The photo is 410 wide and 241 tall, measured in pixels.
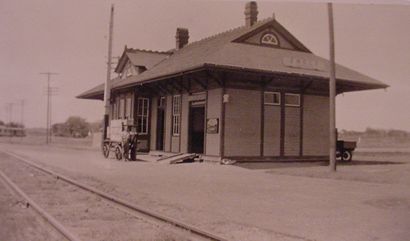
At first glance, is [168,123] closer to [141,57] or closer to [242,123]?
[242,123]

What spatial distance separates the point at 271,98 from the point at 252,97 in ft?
3.19

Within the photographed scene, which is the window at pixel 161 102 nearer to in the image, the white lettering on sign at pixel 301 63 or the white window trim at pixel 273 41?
the white window trim at pixel 273 41

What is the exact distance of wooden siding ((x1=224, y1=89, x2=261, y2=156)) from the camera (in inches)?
652

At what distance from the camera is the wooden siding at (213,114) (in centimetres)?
1667

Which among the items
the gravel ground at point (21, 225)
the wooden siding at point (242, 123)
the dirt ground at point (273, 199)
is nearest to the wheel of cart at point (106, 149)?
the dirt ground at point (273, 199)

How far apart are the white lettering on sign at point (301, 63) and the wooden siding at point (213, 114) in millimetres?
3008

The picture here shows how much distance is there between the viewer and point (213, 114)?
17094 millimetres

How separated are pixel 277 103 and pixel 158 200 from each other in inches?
386

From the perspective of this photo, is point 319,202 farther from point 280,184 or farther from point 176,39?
point 176,39

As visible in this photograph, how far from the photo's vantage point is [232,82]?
16.6 metres

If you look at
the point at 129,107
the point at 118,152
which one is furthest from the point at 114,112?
the point at 118,152

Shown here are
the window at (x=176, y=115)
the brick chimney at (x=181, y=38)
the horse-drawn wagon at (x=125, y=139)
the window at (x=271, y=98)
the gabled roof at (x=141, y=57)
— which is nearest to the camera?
the window at (x=271, y=98)

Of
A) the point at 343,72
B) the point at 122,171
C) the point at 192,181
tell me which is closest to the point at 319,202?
the point at 192,181

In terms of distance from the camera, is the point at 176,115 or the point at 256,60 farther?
the point at 176,115
